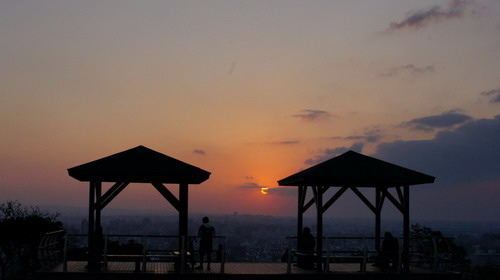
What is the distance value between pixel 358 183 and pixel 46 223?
676 inches

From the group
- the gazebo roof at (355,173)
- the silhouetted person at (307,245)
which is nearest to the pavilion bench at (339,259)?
the silhouetted person at (307,245)

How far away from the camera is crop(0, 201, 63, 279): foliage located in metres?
33.1

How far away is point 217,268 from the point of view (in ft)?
69.8

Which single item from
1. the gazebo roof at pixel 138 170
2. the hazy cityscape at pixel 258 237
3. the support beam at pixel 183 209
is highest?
the gazebo roof at pixel 138 170

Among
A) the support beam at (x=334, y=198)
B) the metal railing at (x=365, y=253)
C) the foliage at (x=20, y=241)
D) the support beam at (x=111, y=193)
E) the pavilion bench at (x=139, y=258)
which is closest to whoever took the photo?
the pavilion bench at (x=139, y=258)

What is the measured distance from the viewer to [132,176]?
20.3 m

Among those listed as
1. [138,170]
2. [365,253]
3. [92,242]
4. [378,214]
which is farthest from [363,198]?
[92,242]

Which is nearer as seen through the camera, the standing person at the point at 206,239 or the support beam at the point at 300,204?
the standing person at the point at 206,239

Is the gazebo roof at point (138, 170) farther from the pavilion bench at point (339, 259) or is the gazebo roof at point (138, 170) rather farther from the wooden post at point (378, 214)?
the wooden post at point (378, 214)

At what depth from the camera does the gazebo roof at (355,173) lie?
835 inches

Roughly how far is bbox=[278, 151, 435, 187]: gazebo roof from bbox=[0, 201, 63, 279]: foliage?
15.8 meters

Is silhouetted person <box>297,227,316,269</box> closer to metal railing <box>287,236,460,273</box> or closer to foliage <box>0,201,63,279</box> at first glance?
metal railing <box>287,236,460,273</box>

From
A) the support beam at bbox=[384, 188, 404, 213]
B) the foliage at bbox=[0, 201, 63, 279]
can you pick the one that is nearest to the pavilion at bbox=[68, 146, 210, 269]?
the support beam at bbox=[384, 188, 404, 213]

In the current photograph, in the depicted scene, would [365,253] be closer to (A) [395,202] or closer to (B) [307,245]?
(B) [307,245]
